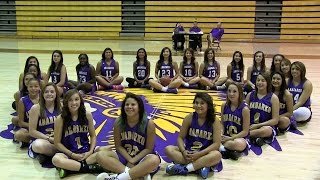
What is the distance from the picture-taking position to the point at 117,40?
54.4 ft

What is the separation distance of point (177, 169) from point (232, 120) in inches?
36.2

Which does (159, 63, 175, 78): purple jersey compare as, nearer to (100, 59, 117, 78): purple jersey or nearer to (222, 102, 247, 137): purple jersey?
(100, 59, 117, 78): purple jersey

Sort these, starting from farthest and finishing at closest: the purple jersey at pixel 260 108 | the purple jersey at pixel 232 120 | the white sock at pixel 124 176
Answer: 1. the purple jersey at pixel 260 108
2. the purple jersey at pixel 232 120
3. the white sock at pixel 124 176

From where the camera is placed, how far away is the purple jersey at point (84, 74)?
680 centimetres

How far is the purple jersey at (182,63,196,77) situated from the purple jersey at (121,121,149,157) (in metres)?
4.00

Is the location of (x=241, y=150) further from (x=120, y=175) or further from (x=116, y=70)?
(x=116, y=70)

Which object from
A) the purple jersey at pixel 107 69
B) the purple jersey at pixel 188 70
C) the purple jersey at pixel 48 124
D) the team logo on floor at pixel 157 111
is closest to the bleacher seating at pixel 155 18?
the purple jersey at pixel 188 70

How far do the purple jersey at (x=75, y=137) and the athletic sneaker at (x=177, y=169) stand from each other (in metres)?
0.82

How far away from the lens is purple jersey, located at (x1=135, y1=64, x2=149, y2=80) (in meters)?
7.29

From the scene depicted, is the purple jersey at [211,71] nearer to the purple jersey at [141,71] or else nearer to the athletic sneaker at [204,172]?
the purple jersey at [141,71]

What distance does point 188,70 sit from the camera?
7.41 meters

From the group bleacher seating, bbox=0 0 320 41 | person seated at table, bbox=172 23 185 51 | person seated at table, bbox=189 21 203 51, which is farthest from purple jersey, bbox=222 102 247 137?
bleacher seating, bbox=0 0 320 41

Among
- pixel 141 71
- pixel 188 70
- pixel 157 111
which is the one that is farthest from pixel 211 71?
pixel 157 111

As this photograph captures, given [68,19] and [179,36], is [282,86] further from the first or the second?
[68,19]
